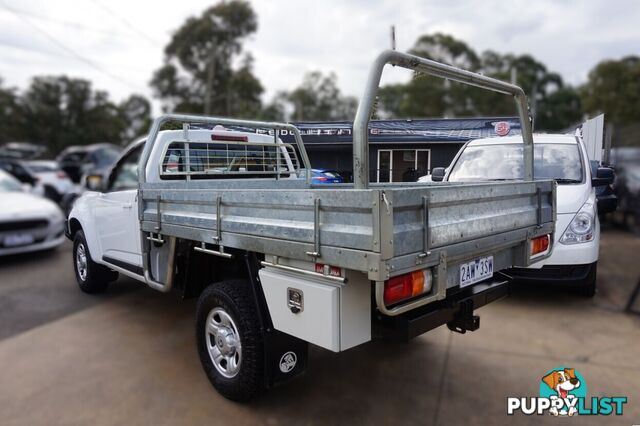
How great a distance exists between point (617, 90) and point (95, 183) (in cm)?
2519

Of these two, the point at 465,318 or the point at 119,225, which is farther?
the point at 119,225

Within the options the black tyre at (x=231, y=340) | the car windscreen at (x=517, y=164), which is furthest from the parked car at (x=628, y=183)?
the black tyre at (x=231, y=340)

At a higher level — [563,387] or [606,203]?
[606,203]

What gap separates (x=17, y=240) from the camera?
642 cm

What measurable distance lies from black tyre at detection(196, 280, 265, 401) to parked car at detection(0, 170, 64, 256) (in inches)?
194

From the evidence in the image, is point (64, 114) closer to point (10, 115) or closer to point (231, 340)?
point (10, 115)

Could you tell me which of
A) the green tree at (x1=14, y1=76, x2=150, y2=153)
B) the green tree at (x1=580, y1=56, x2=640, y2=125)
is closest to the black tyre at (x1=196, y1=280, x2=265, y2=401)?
the green tree at (x1=580, y1=56, x2=640, y2=125)

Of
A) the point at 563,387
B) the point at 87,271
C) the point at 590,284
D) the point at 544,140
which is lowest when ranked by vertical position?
the point at 563,387

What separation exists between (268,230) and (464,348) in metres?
2.17

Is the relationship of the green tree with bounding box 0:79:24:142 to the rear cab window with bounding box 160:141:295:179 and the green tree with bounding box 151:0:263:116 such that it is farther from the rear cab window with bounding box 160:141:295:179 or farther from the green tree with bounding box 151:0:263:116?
the rear cab window with bounding box 160:141:295:179

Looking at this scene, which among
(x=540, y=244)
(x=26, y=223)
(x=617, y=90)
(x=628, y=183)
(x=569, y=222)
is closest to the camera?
(x=540, y=244)

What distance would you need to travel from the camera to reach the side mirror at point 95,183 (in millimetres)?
4617

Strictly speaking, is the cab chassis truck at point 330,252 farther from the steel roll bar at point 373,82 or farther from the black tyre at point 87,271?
the black tyre at point 87,271

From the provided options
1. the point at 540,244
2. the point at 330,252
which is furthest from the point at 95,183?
the point at 540,244
